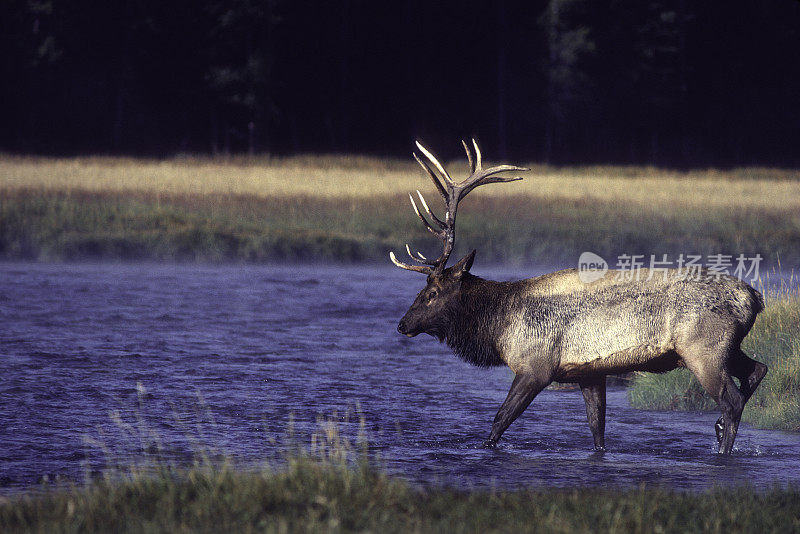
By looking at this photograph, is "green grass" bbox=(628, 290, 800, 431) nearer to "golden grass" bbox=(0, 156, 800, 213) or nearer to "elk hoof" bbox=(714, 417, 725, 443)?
"elk hoof" bbox=(714, 417, 725, 443)

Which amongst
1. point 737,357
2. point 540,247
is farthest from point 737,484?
point 540,247

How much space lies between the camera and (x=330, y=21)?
5012cm

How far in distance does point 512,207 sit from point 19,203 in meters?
11.3

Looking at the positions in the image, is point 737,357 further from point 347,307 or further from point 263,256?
point 263,256

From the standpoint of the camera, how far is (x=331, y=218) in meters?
28.2

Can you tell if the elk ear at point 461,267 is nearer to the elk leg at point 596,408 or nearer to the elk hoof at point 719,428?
the elk leg at point 596,408

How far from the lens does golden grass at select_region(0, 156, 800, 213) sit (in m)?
30.4

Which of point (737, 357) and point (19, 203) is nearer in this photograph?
point (737, 357)

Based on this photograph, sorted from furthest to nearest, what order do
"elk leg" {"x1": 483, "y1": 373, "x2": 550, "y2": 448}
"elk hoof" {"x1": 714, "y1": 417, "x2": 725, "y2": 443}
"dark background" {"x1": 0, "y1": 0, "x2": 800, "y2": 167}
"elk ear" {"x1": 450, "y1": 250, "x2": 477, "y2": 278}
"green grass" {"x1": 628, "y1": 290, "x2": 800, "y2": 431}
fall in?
"dark background" {"x1": 0, "y1": 0, "x2": 800, "y2": 167} → "green grass" {"x1": 628, "y1": 290, "x2": 800, "y2": 431} → "elk ear" {"x1": 450, "y1": 250, "x2": 477, "y2": 278} → "elk hoof" {"x1": 714, "y1": 417, "x2": 725, "y2": 443} → "elk leg" {"x1": 483, "y1": 373, "x2": 550, "y2": 448}

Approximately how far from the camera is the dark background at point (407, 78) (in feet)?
153

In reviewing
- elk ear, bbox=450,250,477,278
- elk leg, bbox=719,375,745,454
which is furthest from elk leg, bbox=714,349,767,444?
elk ear, bbox=450,250,477,278

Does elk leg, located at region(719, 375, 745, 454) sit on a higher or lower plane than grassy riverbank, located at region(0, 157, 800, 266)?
lower

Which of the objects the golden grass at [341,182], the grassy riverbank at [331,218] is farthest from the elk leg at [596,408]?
the golden grass at [341,182]

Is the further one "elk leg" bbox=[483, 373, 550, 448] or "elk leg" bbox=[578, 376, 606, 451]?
"elk leg" bbox=[578, 376, 606, 451]
